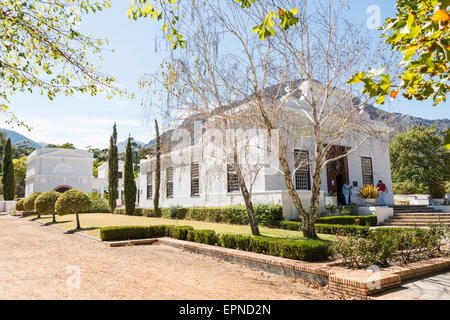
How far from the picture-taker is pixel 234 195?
53.0ft

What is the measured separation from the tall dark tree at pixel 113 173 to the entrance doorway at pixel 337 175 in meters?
18.7

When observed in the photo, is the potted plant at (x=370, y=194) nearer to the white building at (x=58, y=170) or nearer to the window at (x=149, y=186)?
the window at (x=149, y=186)

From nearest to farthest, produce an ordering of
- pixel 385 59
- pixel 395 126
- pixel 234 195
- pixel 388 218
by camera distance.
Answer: pixel 385 59
pixel 395 126
pixel 388 218
pixel 234 195

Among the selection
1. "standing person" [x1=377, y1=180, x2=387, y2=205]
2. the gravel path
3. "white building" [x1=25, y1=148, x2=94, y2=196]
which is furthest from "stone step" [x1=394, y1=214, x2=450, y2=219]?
"white building" [x1=25, y1=148, x2=94, y2=196]

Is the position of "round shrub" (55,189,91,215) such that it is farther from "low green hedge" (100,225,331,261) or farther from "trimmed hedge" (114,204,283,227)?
"trimmed hedge" (114,204,283,227)

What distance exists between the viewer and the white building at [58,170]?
3531 centimetres

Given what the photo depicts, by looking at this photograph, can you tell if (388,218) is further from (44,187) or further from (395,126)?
(44,187)

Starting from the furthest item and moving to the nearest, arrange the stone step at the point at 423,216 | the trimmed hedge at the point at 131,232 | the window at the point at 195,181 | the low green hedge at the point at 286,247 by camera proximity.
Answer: the window at the point at 195,181, the stone step at the point at 423,216, the trimmed hedge at the point at 131,232, the low green hedge at the point at 286,247

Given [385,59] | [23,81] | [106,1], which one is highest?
[106,1]

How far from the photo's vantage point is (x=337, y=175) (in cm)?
1822

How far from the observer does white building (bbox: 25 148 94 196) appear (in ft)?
116

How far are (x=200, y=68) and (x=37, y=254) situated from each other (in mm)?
7115

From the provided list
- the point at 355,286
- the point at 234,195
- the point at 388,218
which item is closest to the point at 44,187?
the point at 234,195

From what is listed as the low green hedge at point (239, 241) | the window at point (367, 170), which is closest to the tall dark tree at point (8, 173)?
the low green hedge at point (239, 241)
